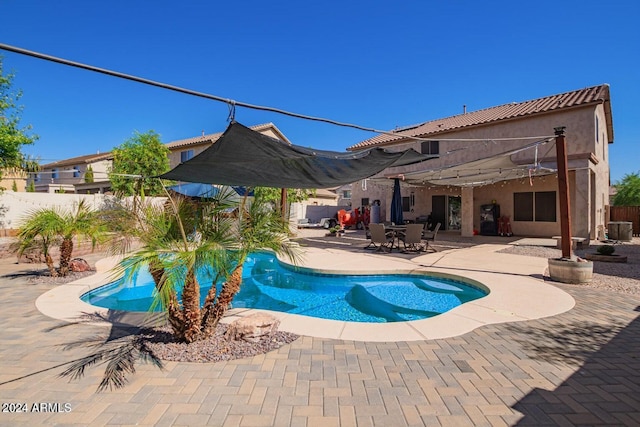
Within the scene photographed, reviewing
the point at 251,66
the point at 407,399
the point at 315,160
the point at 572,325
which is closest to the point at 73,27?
the point at 251,66

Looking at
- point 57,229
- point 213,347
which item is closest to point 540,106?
point 213,347

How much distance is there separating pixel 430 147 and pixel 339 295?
13.5 metres

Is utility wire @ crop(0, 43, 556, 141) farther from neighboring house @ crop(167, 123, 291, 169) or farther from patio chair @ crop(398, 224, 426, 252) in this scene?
neighboring house @ crop(167, 123, 291, 169)

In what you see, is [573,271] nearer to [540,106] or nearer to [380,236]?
[380,236]

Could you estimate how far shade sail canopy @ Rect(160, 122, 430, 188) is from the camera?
161 inches

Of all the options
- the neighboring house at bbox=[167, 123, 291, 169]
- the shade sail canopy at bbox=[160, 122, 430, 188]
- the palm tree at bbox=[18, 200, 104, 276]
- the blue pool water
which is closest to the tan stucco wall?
the blue pool water

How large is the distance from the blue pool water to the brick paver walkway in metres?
2.14

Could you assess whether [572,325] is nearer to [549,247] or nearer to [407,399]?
[407,399]

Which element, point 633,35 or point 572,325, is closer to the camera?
point 572,325

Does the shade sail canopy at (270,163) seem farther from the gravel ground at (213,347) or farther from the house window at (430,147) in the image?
the house window at (430,147)

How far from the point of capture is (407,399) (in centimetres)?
245

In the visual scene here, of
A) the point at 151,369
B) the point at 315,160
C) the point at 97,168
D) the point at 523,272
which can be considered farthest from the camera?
the point at 97,168

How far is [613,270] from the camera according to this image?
24.5 feet

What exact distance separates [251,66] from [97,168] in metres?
28.1
